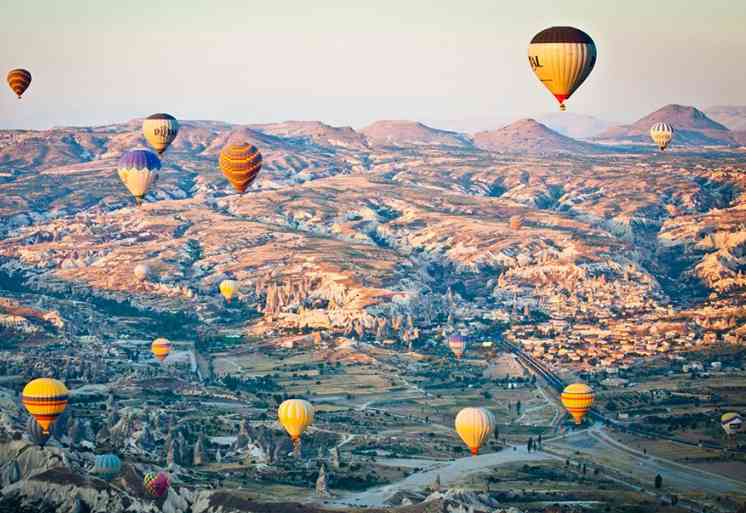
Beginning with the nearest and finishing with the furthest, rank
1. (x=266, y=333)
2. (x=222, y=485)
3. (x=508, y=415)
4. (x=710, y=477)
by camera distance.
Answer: (x=222, y=485)
(x=710, y=477)
(x=508, y=415)
(x=266, y=333)

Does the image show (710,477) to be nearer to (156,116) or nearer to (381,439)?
(381,439)

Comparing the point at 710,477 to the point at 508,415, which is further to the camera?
the point at 508,415

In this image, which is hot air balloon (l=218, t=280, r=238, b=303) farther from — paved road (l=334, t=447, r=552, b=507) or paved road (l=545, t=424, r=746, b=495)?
paved road (l=334, t=447, r=552, b=507)

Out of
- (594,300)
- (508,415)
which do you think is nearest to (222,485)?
(508,415)

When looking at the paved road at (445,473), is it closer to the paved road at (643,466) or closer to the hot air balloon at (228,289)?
the paved road at (643,466)

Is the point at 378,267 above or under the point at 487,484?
above

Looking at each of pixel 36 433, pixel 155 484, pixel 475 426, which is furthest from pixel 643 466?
pixel 36 433
